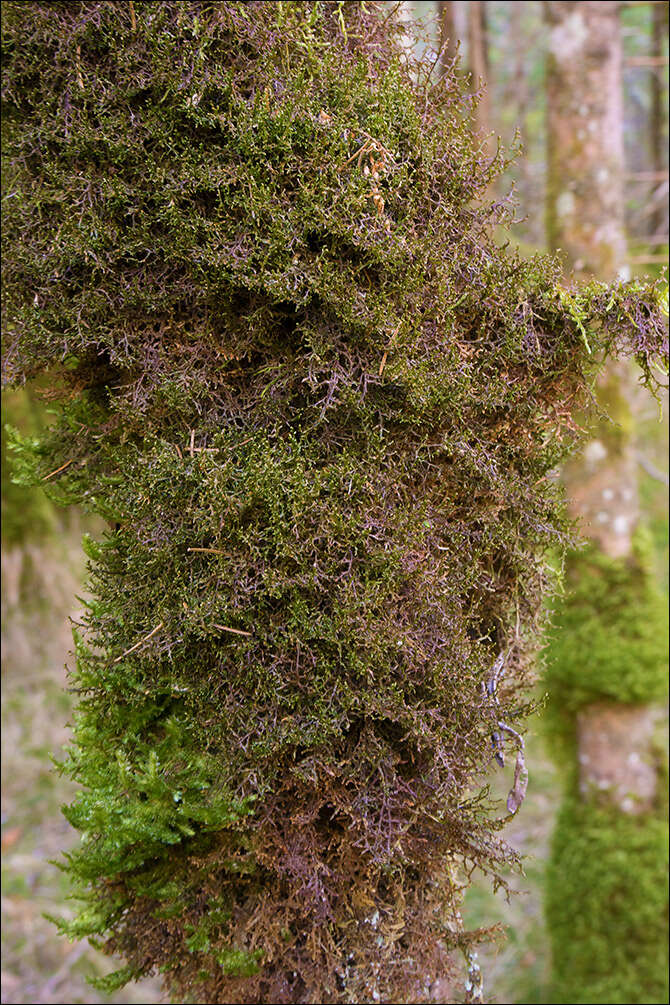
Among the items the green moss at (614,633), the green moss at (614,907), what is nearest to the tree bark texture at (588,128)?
the green moss at (614,633)

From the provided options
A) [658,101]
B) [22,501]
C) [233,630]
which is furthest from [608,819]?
[658,101]

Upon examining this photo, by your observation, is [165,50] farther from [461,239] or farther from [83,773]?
[83,773]

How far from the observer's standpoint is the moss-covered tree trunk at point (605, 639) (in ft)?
10.7

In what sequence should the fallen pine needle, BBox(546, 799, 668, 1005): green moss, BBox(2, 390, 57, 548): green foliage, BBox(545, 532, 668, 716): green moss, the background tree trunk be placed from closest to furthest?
1. the fallen pine needle
2. BBox(2, 390, 57, 548): green foliage
3. BBox(545, 532, 668, 716): green moss
4. BBox(546, 799, 668, 1005): green moss
5. the background tree trunk

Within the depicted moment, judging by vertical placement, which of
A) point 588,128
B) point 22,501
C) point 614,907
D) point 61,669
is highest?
point 588,128

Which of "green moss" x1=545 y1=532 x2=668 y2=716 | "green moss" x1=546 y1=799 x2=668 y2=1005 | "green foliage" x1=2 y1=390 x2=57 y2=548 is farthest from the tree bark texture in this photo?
"green moss" x1=546 y1=799 x2=668 y2=1005

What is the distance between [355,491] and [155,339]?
0.50 m

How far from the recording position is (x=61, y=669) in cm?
425

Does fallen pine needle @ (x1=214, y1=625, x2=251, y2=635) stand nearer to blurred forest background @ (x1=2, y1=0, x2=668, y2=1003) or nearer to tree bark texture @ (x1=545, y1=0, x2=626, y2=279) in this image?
blurred forest background @ (x1=2, y1=0, x2=668, y2=1003)

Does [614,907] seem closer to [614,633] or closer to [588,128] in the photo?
[614,633]

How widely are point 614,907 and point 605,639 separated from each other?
4.68 feet

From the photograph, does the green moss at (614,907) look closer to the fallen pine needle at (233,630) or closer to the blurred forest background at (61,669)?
the blurred forest background at (61,669)

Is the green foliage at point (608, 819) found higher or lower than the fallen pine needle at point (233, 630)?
lower

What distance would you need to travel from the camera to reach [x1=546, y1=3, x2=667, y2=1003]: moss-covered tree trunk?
325cm
